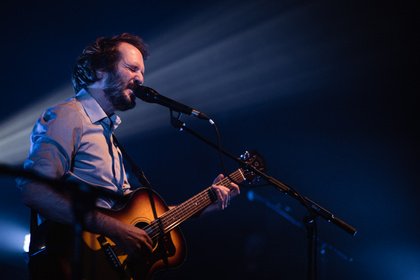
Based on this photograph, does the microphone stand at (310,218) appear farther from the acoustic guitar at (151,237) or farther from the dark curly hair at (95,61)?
the dark curly hair at (95,61)

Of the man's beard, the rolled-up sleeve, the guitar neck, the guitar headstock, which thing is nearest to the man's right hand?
the guitar neck

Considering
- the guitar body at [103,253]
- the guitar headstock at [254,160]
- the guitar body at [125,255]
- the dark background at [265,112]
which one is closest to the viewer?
the guitar body at [103,253]

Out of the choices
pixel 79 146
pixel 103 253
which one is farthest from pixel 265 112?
pixel 103 253

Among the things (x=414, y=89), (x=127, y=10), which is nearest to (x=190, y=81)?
(x=127, y=10)

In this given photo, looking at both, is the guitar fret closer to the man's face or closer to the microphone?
the microphone

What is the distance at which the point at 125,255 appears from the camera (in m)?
2.39

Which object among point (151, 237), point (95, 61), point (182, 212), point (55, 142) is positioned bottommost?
point (151, 237)

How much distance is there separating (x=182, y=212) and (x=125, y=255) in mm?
639

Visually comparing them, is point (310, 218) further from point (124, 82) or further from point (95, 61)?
point (95, 61)

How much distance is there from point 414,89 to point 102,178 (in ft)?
17.6

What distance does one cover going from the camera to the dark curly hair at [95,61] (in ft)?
10.1

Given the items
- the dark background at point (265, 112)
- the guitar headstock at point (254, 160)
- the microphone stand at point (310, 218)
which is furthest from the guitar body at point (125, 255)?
the dark background at point (265, 112)

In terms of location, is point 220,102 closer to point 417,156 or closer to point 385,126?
point 385,126

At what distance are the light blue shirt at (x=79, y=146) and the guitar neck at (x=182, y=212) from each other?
0.33 m
